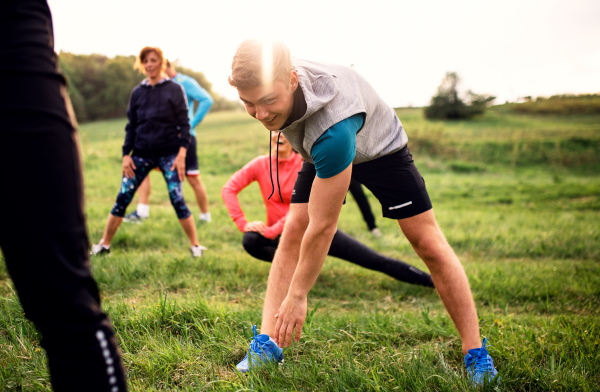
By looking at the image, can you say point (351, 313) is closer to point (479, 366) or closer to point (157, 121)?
point (479, 366)

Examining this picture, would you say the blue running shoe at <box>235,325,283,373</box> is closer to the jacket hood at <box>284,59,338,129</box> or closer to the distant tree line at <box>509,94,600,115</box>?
the jacket hood at <box>284,59,338,129</box>

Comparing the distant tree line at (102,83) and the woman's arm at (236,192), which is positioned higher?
the woman's arm at (236,192)

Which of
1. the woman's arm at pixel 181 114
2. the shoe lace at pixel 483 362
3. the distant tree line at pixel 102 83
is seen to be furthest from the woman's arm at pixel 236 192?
the distant tree line at pixel 102 83

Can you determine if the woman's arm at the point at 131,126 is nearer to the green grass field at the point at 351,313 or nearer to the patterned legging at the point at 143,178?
the patterned legging at the point at 143,178

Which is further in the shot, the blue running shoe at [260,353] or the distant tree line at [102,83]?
the distant tree line at [102,83]

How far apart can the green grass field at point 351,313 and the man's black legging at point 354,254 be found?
0.20 m

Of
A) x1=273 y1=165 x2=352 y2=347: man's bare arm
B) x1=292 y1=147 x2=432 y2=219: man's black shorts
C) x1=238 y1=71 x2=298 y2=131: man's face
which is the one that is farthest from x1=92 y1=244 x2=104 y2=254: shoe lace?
x1=238 y1=71 x2=298 y2=131: man's face

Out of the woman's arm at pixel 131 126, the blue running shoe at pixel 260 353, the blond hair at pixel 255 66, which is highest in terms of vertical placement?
the blond hair at pixel 255 66

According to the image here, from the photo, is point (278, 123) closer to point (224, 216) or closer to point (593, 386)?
point (593, 386)

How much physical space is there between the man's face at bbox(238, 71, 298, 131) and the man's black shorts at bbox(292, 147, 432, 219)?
673 mm

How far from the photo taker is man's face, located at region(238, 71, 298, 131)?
1.63 metres

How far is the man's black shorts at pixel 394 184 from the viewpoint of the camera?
7.07 ft

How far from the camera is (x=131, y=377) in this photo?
1.99 m

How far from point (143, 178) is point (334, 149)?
3240mm
